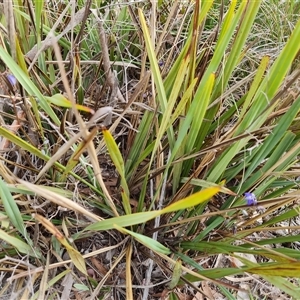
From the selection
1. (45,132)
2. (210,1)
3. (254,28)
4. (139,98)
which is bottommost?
(45,132)

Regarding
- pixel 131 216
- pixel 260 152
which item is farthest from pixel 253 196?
pixel 131 216

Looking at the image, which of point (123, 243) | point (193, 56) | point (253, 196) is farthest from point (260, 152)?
point (123, 243)

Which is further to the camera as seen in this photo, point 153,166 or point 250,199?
point 153,166

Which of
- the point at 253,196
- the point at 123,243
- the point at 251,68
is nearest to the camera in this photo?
the point at 253,196

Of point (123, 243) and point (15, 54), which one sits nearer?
point (15, 54)

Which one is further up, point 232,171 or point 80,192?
point 232,171

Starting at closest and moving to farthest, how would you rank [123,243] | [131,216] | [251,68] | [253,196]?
1. [131,216]
2. [253,196]
3. [123,243]
4. [251,68]

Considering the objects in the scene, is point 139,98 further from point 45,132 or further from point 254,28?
point 254,28
